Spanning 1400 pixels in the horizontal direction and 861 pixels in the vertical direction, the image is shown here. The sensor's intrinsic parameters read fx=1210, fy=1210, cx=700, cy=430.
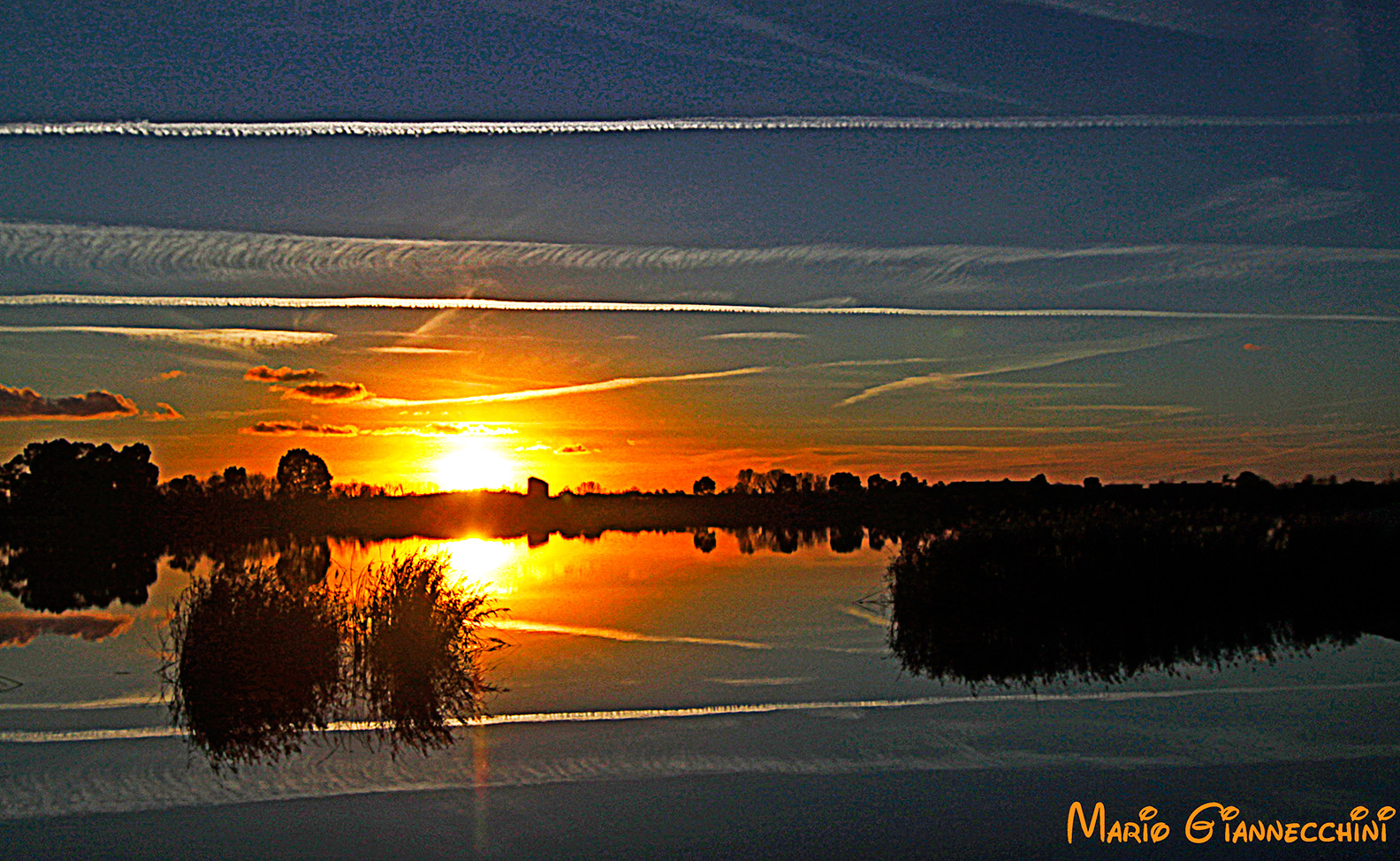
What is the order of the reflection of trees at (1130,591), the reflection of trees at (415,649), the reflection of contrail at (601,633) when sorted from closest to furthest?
1. the reflection of trees at (415,649)
2. the reflection of trees at (1130,591)
3. the reflection of contrail at (601,633)

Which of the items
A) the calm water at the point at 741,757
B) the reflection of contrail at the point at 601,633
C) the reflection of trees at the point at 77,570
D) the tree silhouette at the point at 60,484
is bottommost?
the calm water at the point at 741,757

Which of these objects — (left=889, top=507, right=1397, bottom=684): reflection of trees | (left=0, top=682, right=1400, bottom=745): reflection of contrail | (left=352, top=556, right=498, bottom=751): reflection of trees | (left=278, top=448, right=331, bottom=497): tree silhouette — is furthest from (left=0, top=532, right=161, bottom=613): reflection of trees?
(left=278, top=448, right=331, bottom=497): tree silhouette

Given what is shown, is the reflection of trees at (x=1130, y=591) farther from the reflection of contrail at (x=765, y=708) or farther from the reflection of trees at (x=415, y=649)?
the reflection of trees at (x=415, y=649)

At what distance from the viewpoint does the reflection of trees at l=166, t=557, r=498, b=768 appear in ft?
46.0

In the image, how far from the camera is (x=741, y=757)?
12500 mm

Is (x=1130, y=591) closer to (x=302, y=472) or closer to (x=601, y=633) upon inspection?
(x=601, y=633)

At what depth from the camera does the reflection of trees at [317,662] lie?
1402 centimetres

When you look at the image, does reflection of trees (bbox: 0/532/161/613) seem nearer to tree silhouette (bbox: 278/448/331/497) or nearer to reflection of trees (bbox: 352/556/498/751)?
reflection of trees (bbox: 352/556/498/751)

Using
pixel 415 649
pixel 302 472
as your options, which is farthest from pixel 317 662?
pixel 302 472

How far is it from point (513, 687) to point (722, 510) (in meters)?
90.6

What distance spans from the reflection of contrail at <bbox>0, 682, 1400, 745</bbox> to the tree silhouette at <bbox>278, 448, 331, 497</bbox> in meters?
101

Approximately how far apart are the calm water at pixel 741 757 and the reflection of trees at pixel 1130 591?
4.11ft

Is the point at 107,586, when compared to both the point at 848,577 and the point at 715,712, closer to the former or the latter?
the point at 848,577

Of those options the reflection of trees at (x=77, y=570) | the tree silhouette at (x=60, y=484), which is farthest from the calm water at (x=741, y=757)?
the tree silhouette at (x=60, y=484)
